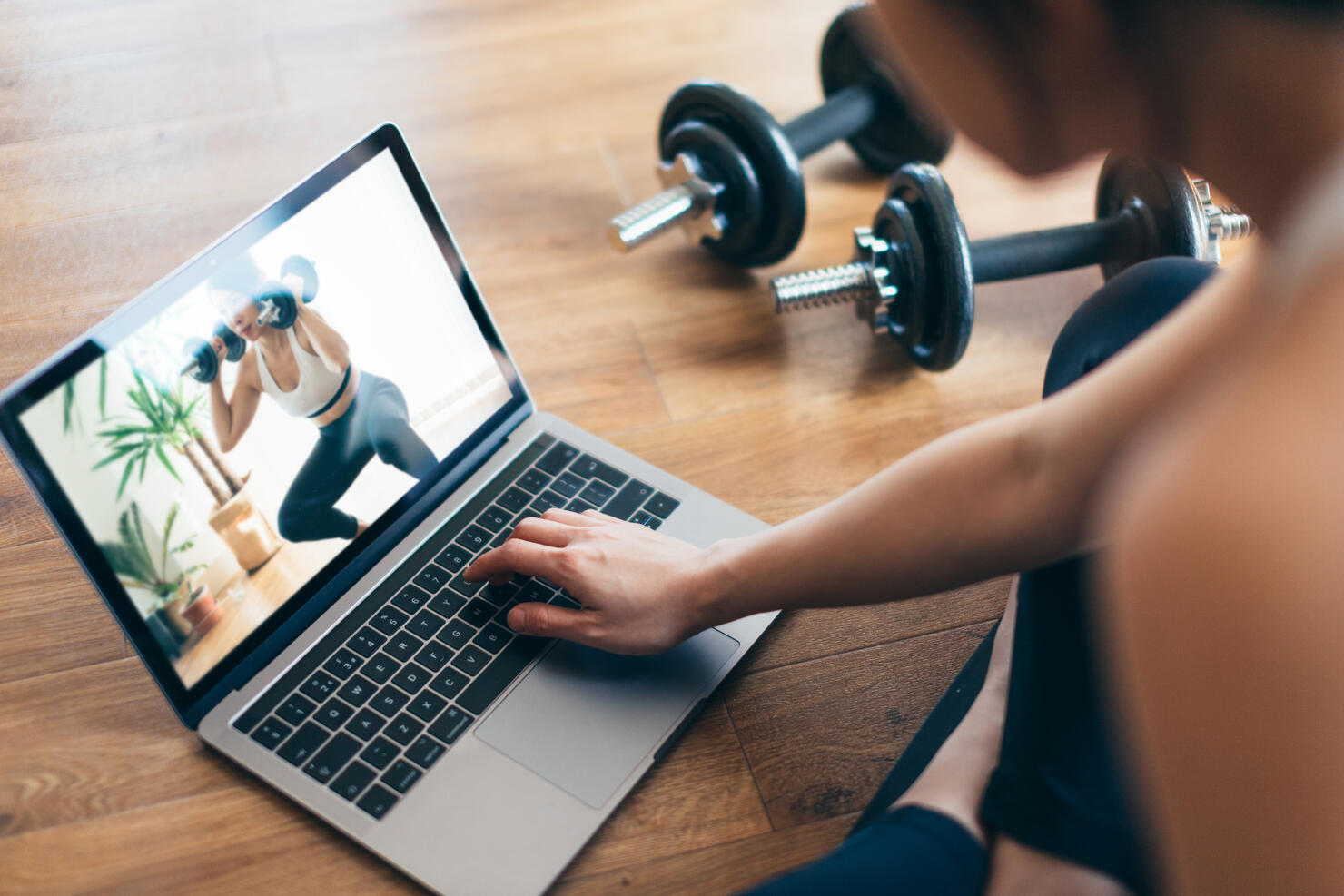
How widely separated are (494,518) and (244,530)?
0.19m

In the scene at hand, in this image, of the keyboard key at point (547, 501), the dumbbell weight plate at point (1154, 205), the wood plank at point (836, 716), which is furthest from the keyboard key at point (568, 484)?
the dumbbell weight plate at point (1154, 205)

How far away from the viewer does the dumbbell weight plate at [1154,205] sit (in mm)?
918

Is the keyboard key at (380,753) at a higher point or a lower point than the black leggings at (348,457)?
lower

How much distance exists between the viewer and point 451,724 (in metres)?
0.67

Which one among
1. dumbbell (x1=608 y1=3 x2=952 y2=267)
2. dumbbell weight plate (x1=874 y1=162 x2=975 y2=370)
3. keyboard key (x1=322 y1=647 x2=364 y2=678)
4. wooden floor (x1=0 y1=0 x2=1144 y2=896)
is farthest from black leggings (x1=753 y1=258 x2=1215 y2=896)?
dumbbell (x1=608 y1=3 x2=952 y2=267)

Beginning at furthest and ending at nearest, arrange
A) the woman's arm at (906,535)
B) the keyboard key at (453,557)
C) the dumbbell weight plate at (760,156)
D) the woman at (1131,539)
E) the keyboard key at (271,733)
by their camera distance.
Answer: the dumbbell weight plate at (760,156)
the keyboard key at (453,557)
the keyboard key at (271,733)
the woman's arm at (906,535)
the woman at (1131,539)

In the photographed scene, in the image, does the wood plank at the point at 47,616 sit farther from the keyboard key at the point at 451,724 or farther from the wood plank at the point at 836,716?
the wood plank at the point at 836,716

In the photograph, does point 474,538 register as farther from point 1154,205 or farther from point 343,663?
point 1154,205

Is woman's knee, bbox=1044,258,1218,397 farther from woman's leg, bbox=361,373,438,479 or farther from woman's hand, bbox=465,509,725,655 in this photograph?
woman's leg, bbox=361,373,438,479

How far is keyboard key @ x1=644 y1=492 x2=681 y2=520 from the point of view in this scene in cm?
83

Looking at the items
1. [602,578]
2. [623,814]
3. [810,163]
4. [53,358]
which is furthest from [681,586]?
[810,163]

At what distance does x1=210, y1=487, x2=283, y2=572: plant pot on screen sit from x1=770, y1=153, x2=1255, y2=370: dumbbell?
53cm

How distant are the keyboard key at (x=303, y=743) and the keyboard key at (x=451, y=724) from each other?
0.07 m

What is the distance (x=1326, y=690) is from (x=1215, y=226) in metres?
0.72
